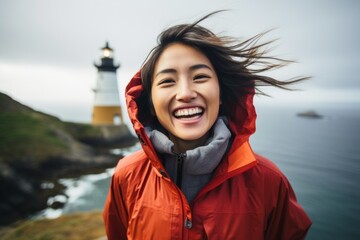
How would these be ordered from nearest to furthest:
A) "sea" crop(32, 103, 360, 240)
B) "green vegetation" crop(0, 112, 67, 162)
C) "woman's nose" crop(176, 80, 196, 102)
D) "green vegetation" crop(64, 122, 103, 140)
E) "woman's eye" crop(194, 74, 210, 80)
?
"woman's nose" crop(176, 80, 196, 102), "woman's eye" crop(194, 74, 210, 80), "sea" crop(32, 103, 360, 240), "green vegetation" crop(0, 112, 67, 162), "green vegetation" crop(64, 122, 103, 140)

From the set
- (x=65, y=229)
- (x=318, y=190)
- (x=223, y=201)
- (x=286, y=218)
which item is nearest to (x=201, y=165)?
(x=223, y=201)

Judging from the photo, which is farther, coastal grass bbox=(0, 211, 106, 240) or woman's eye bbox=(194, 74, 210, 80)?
coastal grass bbox=(0, 211, 106, 240)

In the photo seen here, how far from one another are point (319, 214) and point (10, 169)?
75.0 feet

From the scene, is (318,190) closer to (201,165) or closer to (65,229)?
(65,229)

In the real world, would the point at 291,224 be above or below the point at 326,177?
above

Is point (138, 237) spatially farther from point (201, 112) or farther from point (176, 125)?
point (201, 112)

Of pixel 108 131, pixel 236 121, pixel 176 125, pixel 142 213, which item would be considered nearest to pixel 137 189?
pixel 142 213

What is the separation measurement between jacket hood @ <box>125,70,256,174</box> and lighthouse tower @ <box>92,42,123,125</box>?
2789 centimetres

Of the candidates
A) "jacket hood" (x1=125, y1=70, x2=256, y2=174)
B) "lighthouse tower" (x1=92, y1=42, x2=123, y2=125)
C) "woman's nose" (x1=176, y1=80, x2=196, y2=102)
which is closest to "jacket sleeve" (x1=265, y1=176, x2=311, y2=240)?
"jacket hood" (x1=125, y1=70, x2=256, y2=174)

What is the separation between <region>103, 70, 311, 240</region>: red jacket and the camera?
6.20 feet

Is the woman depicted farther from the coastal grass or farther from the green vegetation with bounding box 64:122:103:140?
the green vegetation with bounding box 64:122:103:140

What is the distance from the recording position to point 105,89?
2938cm

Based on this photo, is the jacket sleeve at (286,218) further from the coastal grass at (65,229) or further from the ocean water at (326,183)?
the ocean water at (326,183)

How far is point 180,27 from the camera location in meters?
2.30
